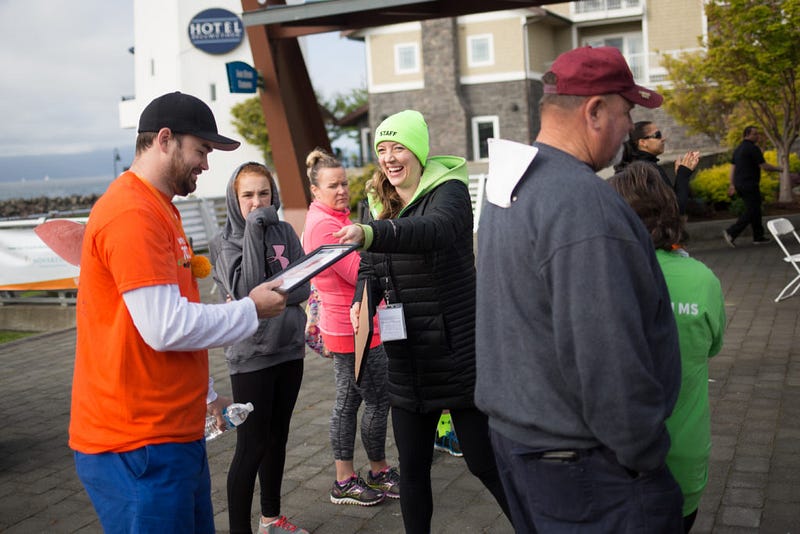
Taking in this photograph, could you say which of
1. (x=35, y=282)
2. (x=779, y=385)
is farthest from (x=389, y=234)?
(x=35, y=282)

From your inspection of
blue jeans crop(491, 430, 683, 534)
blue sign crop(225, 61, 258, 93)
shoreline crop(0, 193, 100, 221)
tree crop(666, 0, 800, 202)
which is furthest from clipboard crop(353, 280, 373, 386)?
shoreline crop(0, 193, 100, 221)

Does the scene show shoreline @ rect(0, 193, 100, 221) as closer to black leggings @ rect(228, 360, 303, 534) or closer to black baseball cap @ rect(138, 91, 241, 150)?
black leggings @ rect(228, 360, 303, 534)

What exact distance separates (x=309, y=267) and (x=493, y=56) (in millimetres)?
41198

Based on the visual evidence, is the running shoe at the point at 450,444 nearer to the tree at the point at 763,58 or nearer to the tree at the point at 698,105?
the tree at the point at 763,58

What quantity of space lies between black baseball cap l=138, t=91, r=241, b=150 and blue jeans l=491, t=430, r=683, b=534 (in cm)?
141

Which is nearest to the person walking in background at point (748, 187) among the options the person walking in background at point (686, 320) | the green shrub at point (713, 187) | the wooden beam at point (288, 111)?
the green shrub at point (713, 187)

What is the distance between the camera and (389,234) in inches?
137

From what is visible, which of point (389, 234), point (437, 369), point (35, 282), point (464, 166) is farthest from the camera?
point (35, 282)

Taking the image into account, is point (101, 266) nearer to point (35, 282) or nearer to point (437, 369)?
point (437, 369)

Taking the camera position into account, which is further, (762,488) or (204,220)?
(204,220)

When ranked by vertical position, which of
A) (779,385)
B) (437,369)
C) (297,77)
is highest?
(297,77)

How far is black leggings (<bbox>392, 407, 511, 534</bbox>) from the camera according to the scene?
148 inches

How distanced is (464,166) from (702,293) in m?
1.60

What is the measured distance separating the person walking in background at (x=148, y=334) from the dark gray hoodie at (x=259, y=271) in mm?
1285
